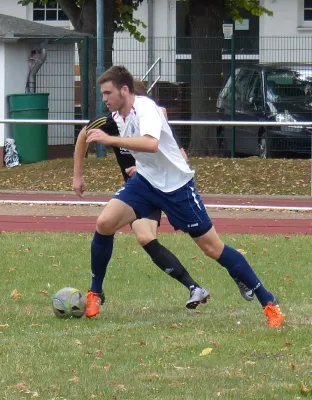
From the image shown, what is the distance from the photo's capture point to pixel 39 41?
2192 centimetres

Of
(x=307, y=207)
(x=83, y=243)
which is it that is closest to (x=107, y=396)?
(x=83, y=243)

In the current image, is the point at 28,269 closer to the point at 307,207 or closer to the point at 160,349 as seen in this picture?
the point at 160,349

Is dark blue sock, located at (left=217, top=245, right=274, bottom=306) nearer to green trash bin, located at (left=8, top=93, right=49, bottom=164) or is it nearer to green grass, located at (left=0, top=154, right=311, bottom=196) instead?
green grass, located at (left=0, top=154, right=311, bottom=196)

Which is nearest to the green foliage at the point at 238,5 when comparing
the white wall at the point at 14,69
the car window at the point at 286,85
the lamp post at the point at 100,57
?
the car window at the point at 286,85

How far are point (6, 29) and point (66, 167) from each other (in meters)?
3.39

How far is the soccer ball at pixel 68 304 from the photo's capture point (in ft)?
26.4

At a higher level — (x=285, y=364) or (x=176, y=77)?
(x=176, y=77)

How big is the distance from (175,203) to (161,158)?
0.33 metres

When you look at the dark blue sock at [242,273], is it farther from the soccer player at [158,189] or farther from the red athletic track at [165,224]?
the red athletic track at [165,224]

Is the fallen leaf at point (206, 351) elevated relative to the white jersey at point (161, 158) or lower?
lower

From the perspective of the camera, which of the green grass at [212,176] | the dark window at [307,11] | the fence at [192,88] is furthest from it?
the dark window at [307,11]

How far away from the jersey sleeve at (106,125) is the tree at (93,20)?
13514 millimetres

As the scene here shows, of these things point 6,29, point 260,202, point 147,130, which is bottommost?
point 260,202

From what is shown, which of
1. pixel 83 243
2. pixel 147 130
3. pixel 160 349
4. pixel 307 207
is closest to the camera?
pixel 160 349
